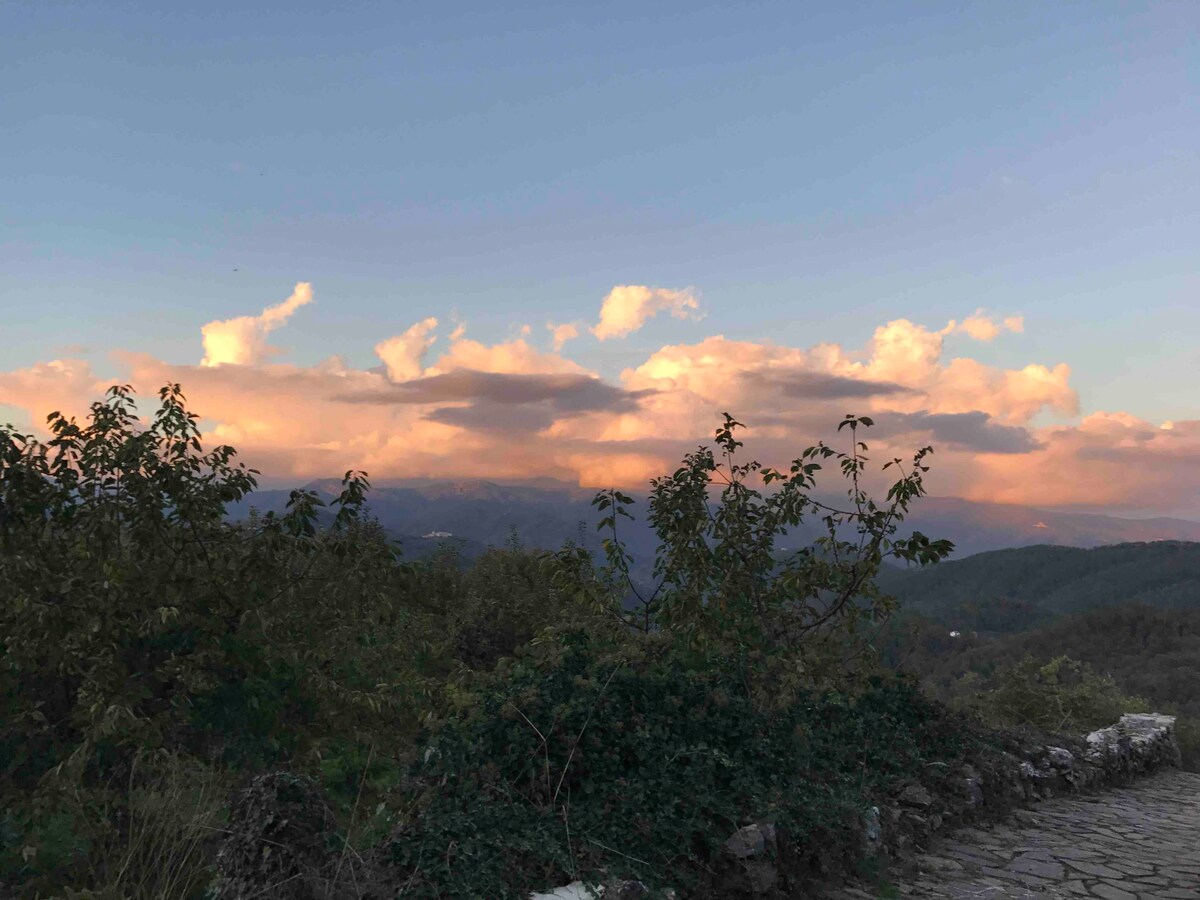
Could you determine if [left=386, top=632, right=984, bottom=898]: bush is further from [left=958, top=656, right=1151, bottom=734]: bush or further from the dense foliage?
the dense foliage

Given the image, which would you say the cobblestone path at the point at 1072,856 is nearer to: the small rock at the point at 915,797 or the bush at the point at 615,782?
the small rock at the point at 915,797

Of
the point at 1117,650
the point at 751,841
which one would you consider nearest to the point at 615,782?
the point at 751,841

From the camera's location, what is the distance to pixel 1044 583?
170m

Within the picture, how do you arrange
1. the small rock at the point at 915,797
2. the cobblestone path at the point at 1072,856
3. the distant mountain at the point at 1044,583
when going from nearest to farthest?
the cobblestone path at the point at 1072,856 → the small rock at the point at 915,797 → the distant mountain at the point at 1044,583

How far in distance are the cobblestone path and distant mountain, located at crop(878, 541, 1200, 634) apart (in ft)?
366

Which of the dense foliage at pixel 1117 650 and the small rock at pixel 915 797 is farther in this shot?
the dense foliage at pixel 1117 650

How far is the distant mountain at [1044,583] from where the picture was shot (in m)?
125

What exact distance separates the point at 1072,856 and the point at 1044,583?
608 ft

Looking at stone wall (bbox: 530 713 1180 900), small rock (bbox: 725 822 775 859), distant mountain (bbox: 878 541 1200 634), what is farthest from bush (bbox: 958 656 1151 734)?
distant mountain (bbox: 878 541 1200 634)

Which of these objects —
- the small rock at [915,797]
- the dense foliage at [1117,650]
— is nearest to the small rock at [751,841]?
the small rock at [915,797]

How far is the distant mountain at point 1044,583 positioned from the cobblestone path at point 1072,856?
366 feet

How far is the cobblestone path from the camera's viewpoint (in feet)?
20.7

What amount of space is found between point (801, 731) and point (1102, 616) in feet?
291

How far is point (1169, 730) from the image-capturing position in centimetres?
1304
